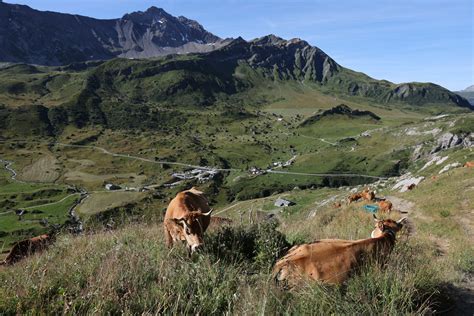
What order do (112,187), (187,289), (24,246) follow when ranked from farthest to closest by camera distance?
(112,187)
(24,246)
(187,289)

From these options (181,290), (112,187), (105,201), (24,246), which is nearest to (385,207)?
(24,246)

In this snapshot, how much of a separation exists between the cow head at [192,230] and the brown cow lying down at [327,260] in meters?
2.04

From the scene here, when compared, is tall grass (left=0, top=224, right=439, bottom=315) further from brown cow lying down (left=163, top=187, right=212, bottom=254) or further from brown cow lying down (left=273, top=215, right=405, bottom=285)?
brown cow lying down (left=163, top=187, right=212, bottom=254)

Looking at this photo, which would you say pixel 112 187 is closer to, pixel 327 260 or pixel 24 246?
pixel 24 246

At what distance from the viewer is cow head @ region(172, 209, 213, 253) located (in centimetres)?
955

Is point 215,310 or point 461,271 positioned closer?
point 215,310

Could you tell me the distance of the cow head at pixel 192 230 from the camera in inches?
376

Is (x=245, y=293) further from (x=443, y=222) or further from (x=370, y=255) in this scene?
(x=443, y=222)

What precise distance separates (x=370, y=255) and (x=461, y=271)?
4262mm

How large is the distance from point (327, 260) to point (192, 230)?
10.8 ft

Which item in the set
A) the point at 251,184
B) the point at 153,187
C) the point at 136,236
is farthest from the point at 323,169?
the point at 136,236

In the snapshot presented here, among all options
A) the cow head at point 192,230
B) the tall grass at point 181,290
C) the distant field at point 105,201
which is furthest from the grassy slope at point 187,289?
the distant field at point 105,201

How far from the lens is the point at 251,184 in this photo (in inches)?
6954

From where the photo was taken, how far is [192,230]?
32.4ft
